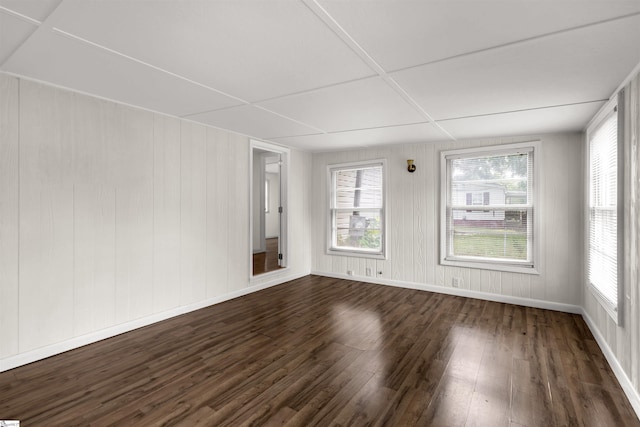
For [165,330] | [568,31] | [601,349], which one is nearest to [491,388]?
[601,349]

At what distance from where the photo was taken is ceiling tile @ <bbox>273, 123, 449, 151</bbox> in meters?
4.15

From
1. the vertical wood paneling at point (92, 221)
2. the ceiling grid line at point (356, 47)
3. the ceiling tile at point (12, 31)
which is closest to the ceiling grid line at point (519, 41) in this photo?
the ceiling grid line at point (356, 47)

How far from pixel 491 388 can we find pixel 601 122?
106 inches

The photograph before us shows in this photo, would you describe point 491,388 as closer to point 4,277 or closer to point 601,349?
point 601,349

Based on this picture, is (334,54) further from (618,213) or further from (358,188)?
(358,188)

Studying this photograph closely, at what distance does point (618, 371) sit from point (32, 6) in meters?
4.44

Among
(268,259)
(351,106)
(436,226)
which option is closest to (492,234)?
(436,226)


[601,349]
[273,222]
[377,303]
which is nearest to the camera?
[601,349]

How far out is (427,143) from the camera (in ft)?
16.3

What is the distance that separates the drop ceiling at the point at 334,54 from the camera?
1.63m

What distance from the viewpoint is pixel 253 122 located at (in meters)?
3.86

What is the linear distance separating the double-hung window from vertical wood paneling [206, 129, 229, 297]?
13.4 feet

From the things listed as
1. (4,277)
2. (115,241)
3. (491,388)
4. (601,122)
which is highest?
(601,122)

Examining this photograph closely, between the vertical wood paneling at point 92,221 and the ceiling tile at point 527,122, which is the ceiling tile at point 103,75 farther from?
the ceiling tile at point 527,122
